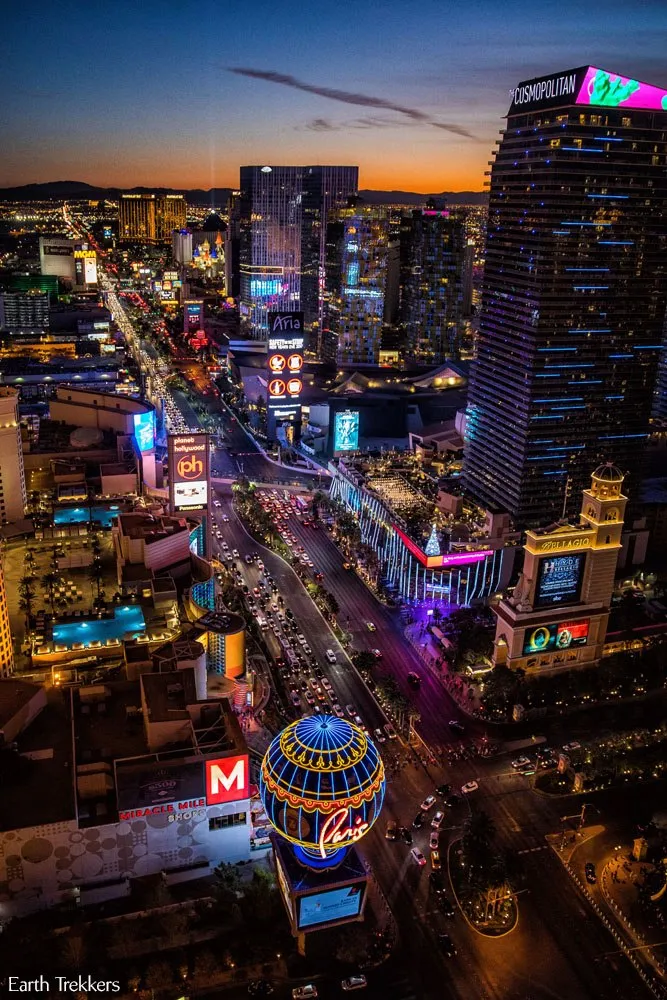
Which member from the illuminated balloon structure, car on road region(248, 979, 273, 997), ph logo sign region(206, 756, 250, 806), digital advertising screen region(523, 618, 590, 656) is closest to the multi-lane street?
car on road region(248, 979, 273, 997)

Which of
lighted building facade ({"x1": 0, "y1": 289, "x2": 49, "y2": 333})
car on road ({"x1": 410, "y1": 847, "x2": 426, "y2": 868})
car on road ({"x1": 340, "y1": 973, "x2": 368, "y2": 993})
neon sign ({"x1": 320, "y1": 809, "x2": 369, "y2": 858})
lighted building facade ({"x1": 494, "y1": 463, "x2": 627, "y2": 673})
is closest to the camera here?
car on road ({"x1": 340, "y1": 973, "x2": 368, "y2": 993})

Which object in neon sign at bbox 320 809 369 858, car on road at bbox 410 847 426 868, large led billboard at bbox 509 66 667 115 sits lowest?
car on road at bbox 410 847 426 868

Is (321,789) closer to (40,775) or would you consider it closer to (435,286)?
(40,775)

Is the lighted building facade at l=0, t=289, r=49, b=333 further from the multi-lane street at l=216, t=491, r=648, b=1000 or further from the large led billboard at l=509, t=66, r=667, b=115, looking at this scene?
the multi-lane street at l=216, t=491, r=648, b=1000

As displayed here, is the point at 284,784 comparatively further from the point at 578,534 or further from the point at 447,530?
the point at 447,530

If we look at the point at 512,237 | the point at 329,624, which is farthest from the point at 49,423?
the point at 512,237

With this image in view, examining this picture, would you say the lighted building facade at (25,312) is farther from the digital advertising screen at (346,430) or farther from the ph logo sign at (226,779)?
the ph logo sign at (226,779)

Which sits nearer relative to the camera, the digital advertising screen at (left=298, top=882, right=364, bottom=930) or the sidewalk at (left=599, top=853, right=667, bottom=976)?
the digital advertising screen at (left=298, top=882, right=364, bottom=930)
